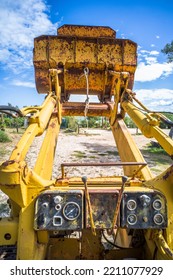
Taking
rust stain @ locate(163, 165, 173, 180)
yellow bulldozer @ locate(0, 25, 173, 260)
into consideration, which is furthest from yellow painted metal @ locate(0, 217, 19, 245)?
rust stain @ locate(163, 165, 173, 180)

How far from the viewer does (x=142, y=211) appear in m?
2.15

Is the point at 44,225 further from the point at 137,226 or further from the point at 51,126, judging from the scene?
the point at 51,126

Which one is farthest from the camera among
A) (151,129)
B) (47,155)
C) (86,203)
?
(47,155)

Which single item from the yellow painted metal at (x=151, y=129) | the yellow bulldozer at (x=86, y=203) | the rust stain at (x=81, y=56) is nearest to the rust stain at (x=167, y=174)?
the yellow bulldozer at (x=86, y=203)

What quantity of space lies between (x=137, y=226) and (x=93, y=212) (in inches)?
16.0

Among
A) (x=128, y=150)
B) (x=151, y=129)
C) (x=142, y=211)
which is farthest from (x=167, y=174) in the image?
(x=128, y=150)

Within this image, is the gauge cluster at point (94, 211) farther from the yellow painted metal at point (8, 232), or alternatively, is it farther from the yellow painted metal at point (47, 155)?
the yellow painted metal at point (47, 155)

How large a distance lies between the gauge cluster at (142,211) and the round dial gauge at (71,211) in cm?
40

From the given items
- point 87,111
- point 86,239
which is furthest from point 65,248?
point 87,111

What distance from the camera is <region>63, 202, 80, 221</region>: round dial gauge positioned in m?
2.11

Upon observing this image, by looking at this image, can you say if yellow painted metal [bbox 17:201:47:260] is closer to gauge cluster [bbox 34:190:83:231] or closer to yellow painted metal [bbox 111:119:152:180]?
gauge cluster [bbox 34:190:83:231]

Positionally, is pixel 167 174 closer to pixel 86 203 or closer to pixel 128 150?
pixel 86 203

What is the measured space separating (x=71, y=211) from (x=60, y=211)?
10 centimetres
